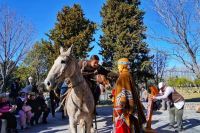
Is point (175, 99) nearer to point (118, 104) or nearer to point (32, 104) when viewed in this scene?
point (118, 104)

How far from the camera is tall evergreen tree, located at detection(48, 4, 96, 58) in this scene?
33125 mm

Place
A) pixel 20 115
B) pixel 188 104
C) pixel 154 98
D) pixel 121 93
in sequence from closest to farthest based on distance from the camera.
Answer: pixel 121 93 → pixel 154 98 → pixel 20 115 → pixel 188 104

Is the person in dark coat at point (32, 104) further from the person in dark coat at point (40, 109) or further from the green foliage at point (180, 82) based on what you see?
the green foliage at point (180, 82)

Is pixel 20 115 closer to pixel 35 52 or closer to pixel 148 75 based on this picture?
pixel 148 75

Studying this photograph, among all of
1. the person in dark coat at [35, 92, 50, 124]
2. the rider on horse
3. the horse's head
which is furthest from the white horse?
the person in dark coat at [35, 92, 50, 124]

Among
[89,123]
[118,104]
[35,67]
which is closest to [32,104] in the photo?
[89,123]

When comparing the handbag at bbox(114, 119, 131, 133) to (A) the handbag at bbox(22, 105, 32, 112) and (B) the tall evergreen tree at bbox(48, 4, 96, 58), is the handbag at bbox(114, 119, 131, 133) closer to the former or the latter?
(A) the handbag at bbox(22, 105, 32, 112)

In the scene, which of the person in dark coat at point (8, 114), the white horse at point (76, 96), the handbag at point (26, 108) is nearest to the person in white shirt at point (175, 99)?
the white horse at point (76, 96)

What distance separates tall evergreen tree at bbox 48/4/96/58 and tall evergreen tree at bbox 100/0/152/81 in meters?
1.52

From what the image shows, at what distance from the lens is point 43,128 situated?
1349 centimetres

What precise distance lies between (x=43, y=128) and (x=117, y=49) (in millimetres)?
20306

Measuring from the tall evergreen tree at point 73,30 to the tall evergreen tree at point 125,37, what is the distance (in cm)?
152

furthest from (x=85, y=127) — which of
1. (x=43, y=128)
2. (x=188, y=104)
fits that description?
(x=188, y=104)

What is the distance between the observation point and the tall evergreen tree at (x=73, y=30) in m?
33.1
